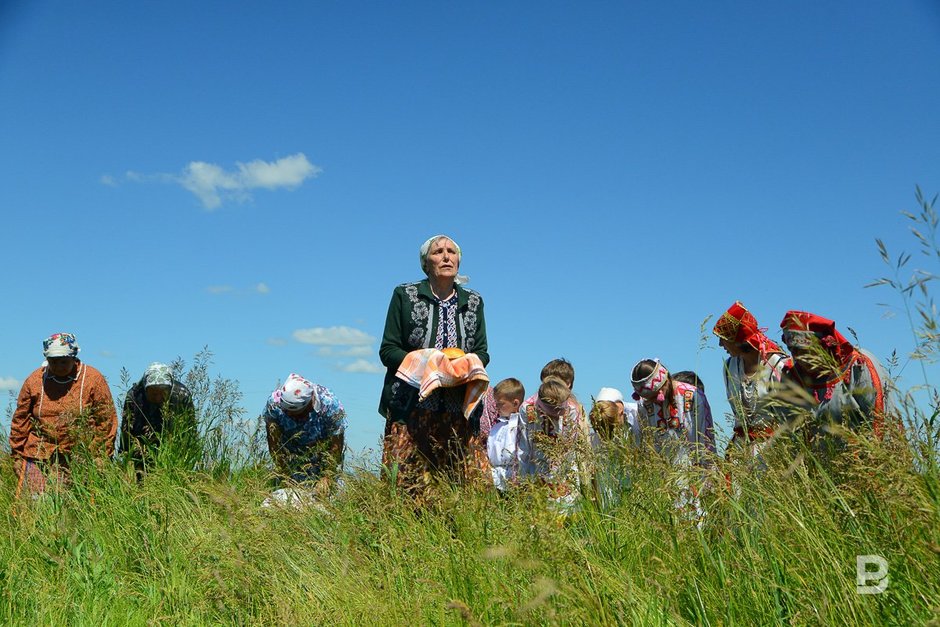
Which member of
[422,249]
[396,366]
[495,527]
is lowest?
[495,527]

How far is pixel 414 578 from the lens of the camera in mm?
3039

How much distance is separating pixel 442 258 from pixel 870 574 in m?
3.27

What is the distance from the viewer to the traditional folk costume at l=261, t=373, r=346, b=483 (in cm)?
575

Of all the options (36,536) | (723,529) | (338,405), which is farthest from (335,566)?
(338,405)

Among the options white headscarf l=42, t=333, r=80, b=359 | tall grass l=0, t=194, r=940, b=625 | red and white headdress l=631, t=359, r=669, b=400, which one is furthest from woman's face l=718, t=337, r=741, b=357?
white headscarf l=42, t=333, r=80, b=359

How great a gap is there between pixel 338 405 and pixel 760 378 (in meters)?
3.81

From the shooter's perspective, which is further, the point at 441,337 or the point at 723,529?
the point at 441,337

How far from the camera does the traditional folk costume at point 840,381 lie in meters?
2.11

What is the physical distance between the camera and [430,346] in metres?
4.96


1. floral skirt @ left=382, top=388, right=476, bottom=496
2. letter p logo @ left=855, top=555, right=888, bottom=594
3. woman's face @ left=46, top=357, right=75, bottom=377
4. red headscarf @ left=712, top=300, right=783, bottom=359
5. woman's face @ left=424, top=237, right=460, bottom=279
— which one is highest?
woman's face @ left=424, top=237, right=460, bottom=279

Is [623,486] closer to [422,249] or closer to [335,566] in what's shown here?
[335,566]

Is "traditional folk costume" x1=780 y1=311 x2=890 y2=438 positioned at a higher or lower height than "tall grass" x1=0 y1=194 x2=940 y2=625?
higher

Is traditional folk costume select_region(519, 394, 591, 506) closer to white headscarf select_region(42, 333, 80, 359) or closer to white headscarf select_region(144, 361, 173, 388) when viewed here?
white headscarf select_region(144, 361, 173, 388)

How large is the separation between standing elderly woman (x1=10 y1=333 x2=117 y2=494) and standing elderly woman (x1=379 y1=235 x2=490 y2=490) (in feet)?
9.28
